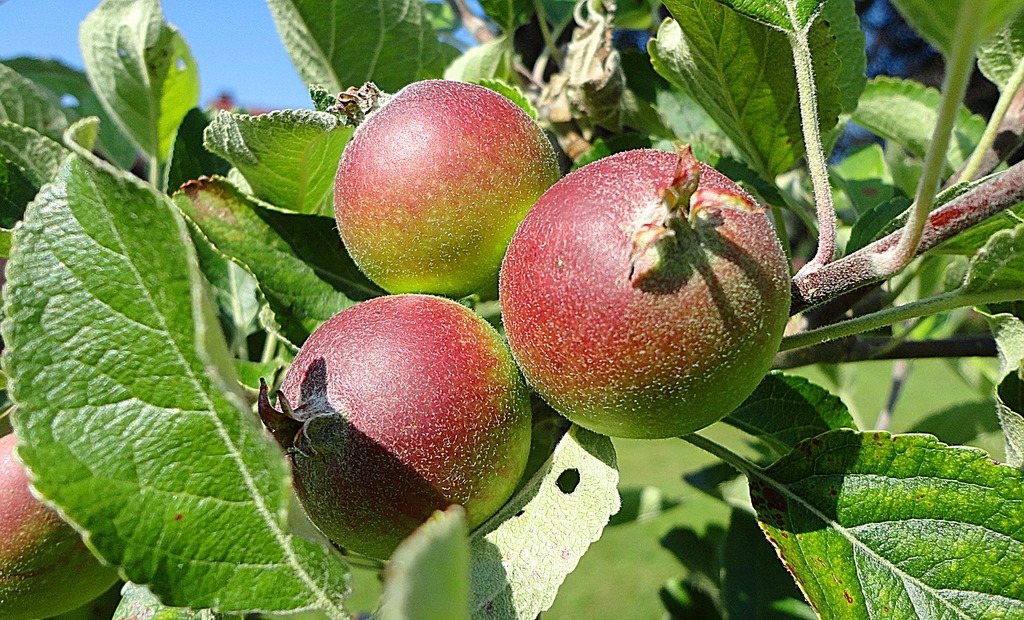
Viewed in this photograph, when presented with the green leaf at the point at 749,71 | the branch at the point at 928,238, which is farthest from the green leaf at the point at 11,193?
the branch at the point at 928,238

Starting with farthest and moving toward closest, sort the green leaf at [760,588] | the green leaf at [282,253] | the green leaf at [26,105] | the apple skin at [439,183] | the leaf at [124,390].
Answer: the green leaf at [760,588] < the green leaf at [26,105] < the green leaf at [282,253] < the apple skin at [439,183] < the leaf at [124,390]

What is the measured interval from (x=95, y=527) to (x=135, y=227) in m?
0.23

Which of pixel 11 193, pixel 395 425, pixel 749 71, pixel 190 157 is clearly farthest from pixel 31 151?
pixel 749 71

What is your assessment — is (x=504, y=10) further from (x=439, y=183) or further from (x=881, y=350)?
(x=881, y=350)

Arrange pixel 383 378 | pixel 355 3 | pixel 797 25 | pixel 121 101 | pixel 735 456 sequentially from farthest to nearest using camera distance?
1. pixel 121 101
2. pixel 355 3
3. pixel 735 456
4. pixel 797 25
5. pixel 383 378

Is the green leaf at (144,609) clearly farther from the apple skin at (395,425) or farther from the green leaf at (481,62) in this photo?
the green leaf at (481,62)

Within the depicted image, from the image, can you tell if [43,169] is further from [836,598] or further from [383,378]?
[836,598]

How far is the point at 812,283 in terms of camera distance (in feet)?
2.58

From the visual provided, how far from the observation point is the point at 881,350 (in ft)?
4.43

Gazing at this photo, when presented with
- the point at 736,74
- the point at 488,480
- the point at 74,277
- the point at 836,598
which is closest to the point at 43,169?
the point at 74,277

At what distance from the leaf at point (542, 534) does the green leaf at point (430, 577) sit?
1.17ft

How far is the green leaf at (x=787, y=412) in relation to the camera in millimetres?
1071

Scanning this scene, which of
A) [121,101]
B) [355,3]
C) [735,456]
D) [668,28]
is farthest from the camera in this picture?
[121,101]

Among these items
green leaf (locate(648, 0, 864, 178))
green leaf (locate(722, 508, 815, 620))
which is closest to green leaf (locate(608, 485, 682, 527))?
green leaf (locate(722, 508, 815, 620))
